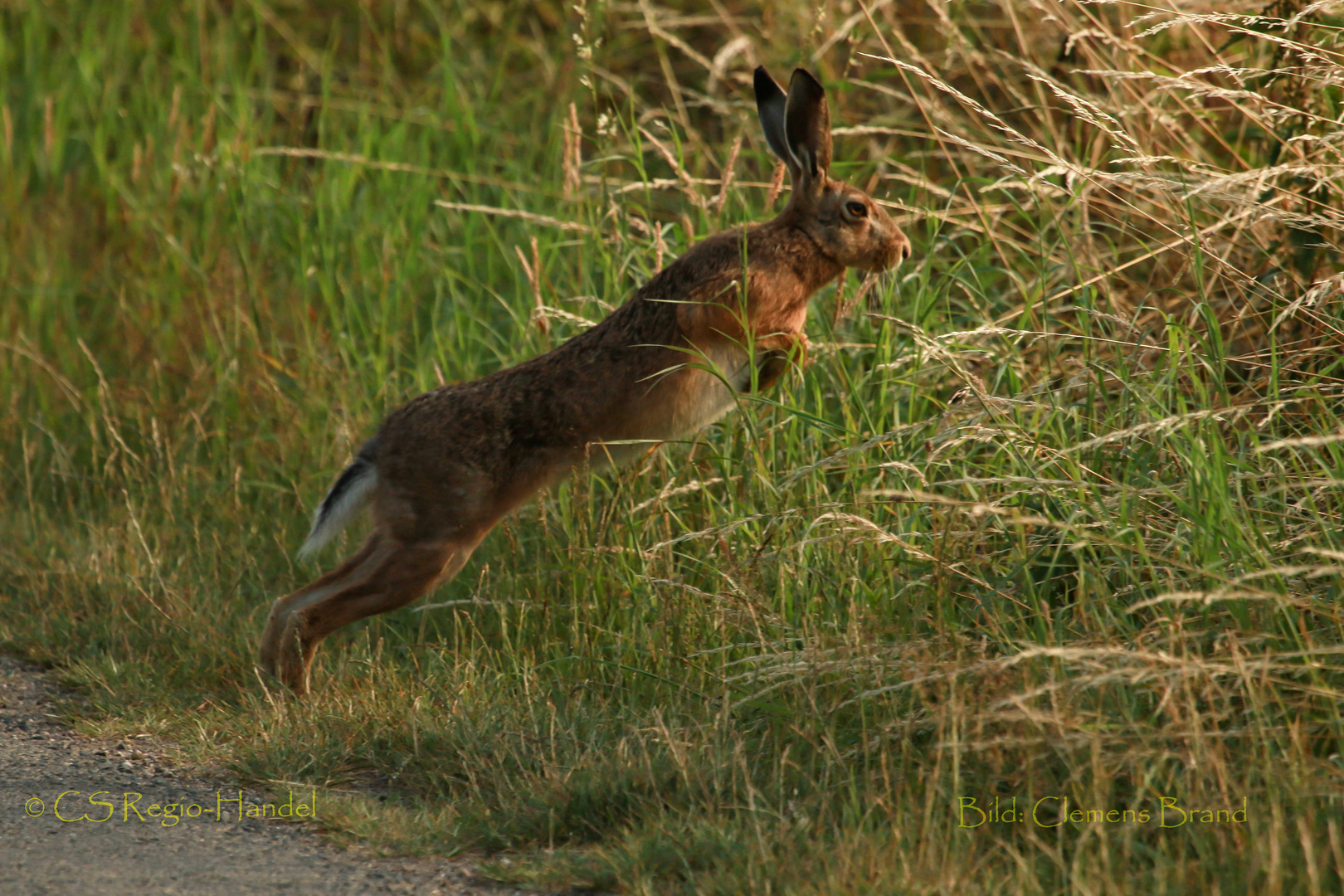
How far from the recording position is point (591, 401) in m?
4.32

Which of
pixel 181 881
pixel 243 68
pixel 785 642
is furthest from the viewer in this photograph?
pixel 243 68

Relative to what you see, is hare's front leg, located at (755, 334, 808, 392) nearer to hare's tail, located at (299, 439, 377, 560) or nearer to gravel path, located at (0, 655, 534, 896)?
hare's tail, located at (299, 439, 377, 560)

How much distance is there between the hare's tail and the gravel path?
0.88 metres

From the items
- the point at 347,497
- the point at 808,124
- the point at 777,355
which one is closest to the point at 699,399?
the point at 777,355

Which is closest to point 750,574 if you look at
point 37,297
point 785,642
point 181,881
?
point 785,642

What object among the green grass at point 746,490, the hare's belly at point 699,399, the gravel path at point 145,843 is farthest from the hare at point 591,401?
the gravel path at point 145,843

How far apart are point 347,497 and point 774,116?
6.33ft

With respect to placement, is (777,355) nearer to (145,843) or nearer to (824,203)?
(824,203)

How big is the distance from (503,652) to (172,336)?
3256 mm

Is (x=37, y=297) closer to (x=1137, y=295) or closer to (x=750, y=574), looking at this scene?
(x=750, y=574)

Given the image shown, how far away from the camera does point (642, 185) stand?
4.96 metres

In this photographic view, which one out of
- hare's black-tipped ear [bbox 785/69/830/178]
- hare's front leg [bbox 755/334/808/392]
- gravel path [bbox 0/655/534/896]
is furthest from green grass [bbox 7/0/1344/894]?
hare's black-tipped ear [bbox 785/69/830/178]

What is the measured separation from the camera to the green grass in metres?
3.01

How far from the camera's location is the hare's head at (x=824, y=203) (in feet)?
14.8
